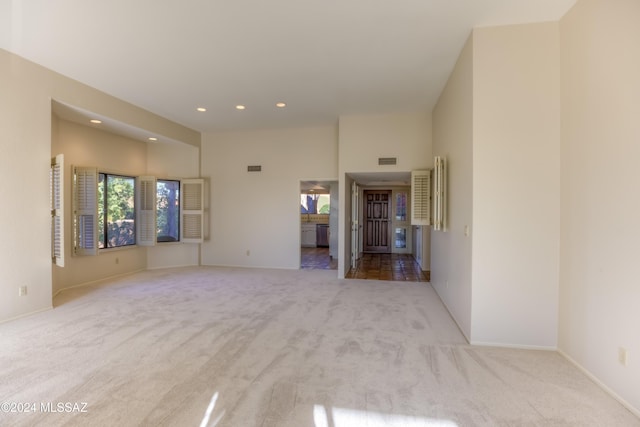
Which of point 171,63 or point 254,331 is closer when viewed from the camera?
point 254,331

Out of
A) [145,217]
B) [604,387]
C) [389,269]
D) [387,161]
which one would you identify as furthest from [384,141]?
[145,217]

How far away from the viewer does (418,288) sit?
5.23 meters

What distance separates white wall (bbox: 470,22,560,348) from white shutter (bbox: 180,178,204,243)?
574 centimetres

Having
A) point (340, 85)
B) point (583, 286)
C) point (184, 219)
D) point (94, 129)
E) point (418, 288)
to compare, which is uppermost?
point (340, 85)

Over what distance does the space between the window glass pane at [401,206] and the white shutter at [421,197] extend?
13.5ft

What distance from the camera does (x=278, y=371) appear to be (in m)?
2.46

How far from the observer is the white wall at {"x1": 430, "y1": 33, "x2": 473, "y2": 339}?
3.14 m

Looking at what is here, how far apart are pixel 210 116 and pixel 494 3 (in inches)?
193

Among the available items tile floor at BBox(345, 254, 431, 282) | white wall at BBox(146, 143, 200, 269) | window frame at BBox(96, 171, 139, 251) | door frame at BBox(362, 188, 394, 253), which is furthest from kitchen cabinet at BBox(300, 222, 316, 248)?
window frame at BBox(96, 171, 139, 251)

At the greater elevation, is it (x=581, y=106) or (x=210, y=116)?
(x=210, y=116)

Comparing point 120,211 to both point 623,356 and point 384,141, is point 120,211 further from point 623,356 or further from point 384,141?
point 623,356

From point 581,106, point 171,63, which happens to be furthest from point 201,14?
point 581,106

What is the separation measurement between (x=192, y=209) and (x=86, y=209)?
2.00 metres

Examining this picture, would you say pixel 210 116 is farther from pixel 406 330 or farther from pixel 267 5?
pixel 406 330
